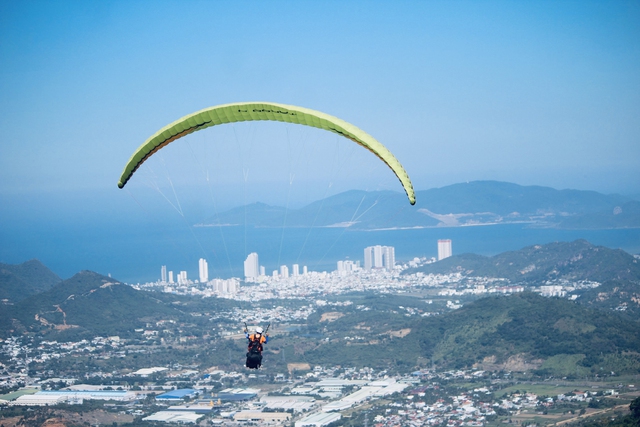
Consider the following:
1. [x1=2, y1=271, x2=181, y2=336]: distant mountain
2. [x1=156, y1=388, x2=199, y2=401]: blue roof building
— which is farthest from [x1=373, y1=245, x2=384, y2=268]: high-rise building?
[x1=156, y1=388, x2=199, y2=401]: blue roof building

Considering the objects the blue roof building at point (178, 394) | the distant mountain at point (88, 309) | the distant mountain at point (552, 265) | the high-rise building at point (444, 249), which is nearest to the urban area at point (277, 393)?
the blue roof building at point (178, 394)

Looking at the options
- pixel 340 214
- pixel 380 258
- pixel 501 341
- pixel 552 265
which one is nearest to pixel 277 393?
pixel 501 341

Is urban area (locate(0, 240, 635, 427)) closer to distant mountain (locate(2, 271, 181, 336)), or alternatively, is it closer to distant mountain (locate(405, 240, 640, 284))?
distant mountain (locate(2, 271, 181, 336))

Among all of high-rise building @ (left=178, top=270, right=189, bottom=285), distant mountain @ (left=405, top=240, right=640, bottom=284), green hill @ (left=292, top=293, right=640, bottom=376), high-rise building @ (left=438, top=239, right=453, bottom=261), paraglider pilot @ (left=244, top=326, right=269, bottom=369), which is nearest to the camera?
paraglider pilot @ (left=244, top=326, right=269, bottom=369)

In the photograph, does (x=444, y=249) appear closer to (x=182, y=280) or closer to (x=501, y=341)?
(x=182, y=280)

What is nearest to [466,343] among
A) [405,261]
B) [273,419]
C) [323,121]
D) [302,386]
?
[302,386]

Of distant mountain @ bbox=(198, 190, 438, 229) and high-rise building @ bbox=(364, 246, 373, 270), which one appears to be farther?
distant mountain @ bbox=(198, 190, 438, 229)
